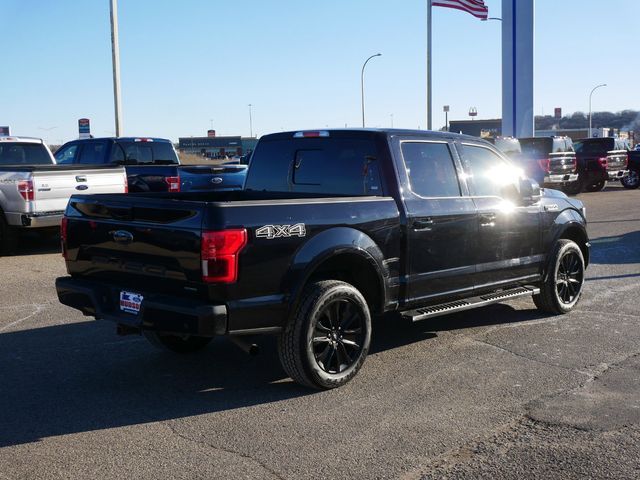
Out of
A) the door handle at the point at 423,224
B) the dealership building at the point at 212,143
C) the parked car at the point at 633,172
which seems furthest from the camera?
the dealership building at the point at 212,143

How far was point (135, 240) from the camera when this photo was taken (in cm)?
496

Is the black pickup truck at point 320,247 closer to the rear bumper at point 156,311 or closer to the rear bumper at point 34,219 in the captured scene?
the rear bumper at point 156,311

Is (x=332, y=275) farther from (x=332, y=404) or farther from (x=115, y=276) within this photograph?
(x=115, y=276)

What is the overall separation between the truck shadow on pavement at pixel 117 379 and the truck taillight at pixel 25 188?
15.9 feet

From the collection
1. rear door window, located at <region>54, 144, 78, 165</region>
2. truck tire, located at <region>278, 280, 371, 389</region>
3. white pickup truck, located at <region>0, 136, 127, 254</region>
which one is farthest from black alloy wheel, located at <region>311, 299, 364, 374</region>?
rear door window, located at <region>54, 144, 78, 165</region>

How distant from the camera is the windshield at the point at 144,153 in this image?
14422 mm

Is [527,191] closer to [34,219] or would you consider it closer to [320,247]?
[320,247]

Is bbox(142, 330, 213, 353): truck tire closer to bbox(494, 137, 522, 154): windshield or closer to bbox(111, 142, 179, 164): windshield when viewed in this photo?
bbox(111, 142, 179, 164): windshield

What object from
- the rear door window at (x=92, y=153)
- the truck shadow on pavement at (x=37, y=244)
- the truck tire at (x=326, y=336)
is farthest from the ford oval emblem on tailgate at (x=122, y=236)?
the rear door window at (x=92, y=153)

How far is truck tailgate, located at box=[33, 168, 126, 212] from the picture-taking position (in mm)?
11398

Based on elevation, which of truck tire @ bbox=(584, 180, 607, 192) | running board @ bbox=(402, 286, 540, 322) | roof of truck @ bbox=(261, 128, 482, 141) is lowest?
running board @ bbox=(402, 286, 540, 322)

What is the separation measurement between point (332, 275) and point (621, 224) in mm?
12539

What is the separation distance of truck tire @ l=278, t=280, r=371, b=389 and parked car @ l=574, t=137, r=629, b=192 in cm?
2455

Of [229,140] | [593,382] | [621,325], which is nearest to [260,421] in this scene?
[593,382]
